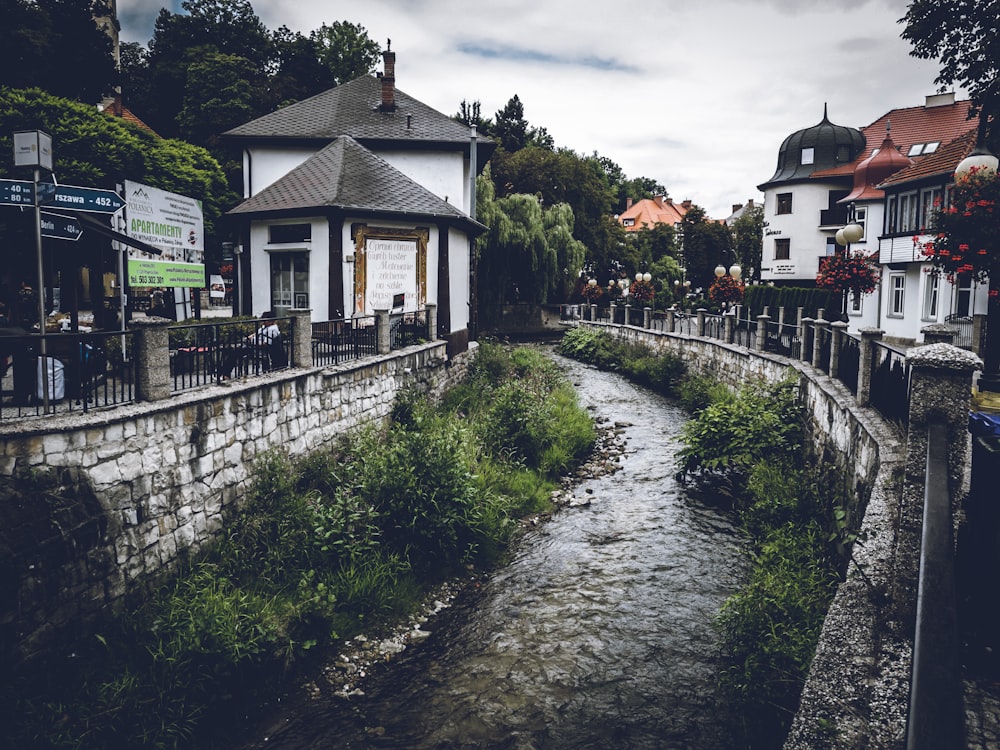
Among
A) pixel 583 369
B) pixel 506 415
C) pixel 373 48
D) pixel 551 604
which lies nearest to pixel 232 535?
pixel 551 604

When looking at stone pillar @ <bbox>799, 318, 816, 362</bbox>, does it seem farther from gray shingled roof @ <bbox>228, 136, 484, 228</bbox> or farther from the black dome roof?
the black dome roof

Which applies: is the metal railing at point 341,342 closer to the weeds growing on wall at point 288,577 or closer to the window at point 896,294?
the weeds growing on wall at point 288,577

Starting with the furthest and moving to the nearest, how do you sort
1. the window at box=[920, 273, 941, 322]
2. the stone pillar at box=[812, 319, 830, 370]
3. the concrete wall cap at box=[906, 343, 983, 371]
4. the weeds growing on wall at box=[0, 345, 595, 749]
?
the window at box=[920, 273, 941, 322]
the stone pillar at box=[812, 319, 830, 370]
the weeds growing on wall at box=[0, 345, 595, 749]
the concrete wall cap at box=[906, 343, 983, 371]

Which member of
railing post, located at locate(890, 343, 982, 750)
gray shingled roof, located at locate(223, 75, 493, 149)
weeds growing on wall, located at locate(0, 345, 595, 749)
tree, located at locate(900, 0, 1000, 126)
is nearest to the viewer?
railing post, located at locate(890, 343, 982, 750)

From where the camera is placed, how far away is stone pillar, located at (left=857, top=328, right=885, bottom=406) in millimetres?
8648

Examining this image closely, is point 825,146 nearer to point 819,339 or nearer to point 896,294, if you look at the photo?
point 896,294

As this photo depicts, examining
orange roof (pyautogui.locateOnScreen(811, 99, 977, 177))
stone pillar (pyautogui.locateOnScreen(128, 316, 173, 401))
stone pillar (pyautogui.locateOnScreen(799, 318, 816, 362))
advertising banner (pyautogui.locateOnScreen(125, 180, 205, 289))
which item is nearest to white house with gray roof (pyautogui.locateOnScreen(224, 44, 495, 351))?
advertising banner (pyautogui.locateOnScreen(125, 180, 205, 289))

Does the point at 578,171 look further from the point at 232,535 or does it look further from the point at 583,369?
the point at 232,535

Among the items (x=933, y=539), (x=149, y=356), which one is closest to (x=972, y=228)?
(x=933, y=539)

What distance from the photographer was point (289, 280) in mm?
17031

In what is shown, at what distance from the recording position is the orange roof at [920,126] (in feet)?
108

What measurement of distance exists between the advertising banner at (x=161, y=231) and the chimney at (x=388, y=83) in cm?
1347

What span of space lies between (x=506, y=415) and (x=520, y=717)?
8.52 m

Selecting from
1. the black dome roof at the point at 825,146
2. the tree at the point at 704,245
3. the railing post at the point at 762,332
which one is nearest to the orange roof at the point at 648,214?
the tree at the point at 704,245
